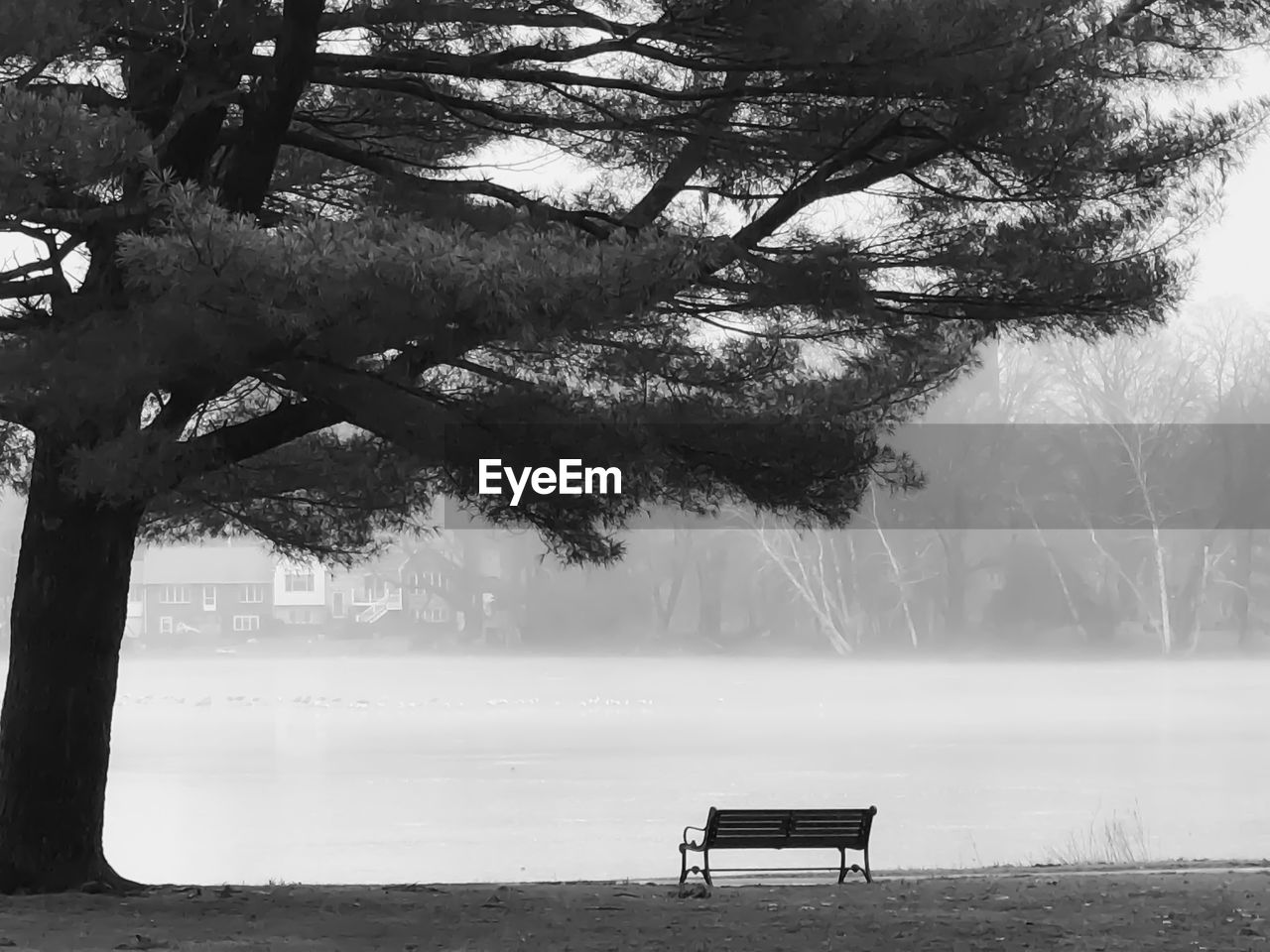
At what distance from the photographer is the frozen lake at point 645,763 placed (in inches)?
710

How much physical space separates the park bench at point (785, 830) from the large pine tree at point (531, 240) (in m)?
1.19

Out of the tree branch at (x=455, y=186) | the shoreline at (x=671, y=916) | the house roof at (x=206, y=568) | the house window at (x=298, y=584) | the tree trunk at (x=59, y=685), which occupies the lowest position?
the shoreline at (x=671, y=916)

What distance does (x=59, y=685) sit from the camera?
21.0 feet

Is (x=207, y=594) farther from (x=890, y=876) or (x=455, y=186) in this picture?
(x=455, y=186)

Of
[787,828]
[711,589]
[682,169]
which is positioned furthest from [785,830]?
[711,589]

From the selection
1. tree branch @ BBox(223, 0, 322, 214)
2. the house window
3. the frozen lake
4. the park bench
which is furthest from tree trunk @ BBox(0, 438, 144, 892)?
the house window

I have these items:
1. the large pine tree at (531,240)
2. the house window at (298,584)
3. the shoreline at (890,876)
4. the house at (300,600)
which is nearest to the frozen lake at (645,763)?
the shoreline at (890,876)

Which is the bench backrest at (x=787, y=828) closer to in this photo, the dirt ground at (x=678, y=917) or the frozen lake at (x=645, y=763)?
the dirt ground at (x=678, y=917)

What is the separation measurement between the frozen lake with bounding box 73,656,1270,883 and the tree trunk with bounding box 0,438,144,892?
322 inches

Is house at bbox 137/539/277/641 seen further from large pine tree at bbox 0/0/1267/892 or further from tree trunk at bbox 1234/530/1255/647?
large pine tree at bbox 0/0/1267/892

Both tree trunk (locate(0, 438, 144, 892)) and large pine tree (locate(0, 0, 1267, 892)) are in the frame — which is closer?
large pine tree (locate(0, 0, 1267, 892))

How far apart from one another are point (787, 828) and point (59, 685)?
277 centimetres

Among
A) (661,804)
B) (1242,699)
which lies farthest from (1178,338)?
(661,804)

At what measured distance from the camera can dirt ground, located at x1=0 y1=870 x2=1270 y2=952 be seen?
190 inches
